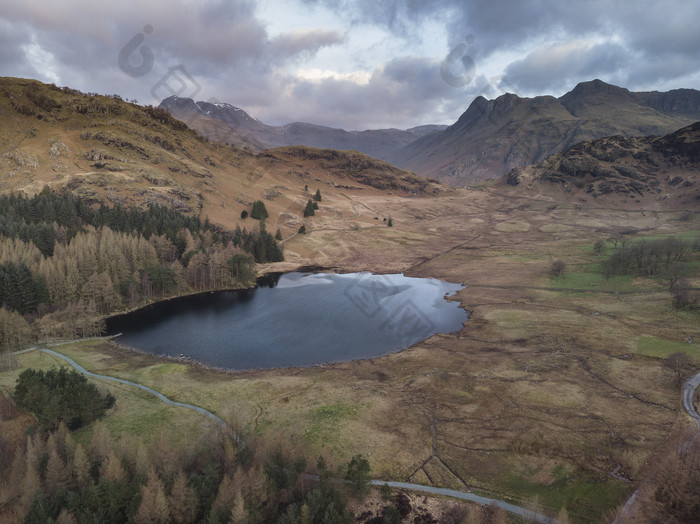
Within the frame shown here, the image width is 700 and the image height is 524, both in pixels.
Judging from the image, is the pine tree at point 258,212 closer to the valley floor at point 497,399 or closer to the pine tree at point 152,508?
the valley floor at point 497,399

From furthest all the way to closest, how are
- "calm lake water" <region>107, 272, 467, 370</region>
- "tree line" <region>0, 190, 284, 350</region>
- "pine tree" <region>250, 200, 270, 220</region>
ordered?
"pine tree" <region>250, 200, 270, 220</region>
"tree line" <region>0, 190, 284, 350</region>
"calm lake water" <region>107, 272, 467, 370</region>

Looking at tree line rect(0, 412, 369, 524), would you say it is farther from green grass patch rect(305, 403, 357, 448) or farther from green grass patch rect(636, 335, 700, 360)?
green grass patch rect(636, 335, 700, 360)

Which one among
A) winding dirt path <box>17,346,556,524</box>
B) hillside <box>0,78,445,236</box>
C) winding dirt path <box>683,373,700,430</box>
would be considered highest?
hillside <box>0,78,445,236</box>

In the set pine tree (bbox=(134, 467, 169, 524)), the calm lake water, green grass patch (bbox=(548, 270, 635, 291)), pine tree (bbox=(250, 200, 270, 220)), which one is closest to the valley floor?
green grass patch (bbox=(548, 270, 635, 291))

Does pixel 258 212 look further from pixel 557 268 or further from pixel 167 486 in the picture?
pixel 167 486

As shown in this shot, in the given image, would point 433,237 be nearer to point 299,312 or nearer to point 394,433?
point 299,312

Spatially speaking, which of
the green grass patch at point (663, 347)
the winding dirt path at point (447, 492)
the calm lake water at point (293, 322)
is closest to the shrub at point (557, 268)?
the calm lake water at point (293, 322)
